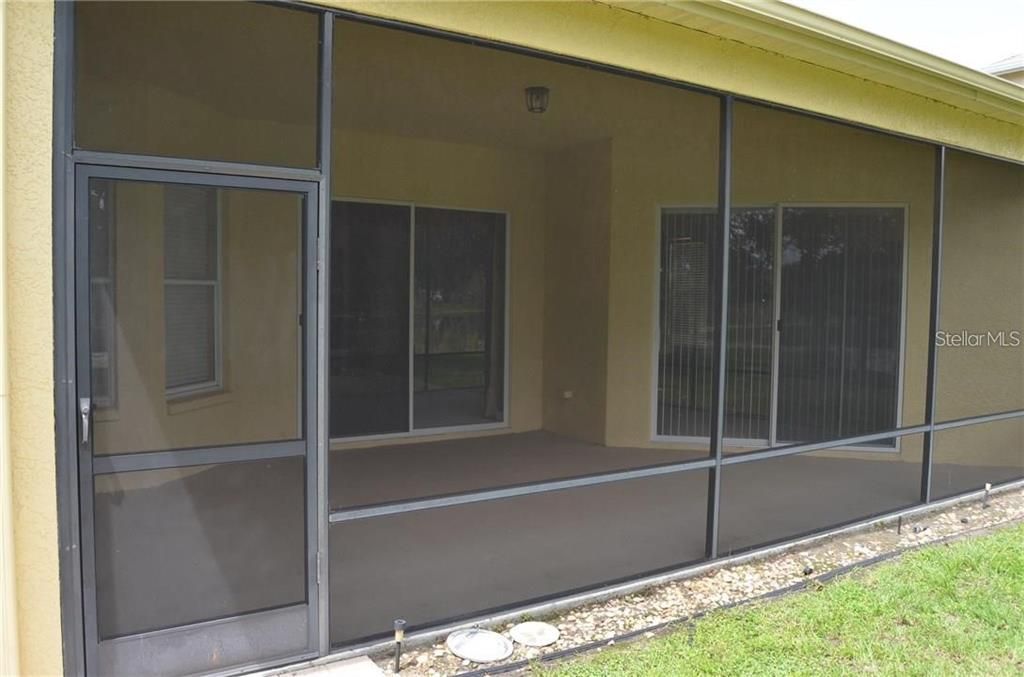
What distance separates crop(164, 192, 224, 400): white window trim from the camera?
2705mm

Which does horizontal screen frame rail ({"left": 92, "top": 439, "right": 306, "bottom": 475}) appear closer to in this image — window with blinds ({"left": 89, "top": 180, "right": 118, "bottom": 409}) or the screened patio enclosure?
the screened patio enclosure

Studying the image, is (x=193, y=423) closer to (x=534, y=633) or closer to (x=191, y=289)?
(x=191, y=289)

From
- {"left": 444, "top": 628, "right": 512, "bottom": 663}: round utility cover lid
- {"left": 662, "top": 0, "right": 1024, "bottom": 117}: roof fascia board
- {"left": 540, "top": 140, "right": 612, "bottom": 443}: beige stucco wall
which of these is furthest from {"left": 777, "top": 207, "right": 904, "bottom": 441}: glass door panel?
{"left": 444, "top": 628, "right": 512, "bottom": 663}: round utility cover lid

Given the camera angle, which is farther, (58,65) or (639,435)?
→ (639,435)

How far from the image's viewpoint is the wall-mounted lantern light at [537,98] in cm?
491

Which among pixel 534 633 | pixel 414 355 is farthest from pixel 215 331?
pixel 414 355

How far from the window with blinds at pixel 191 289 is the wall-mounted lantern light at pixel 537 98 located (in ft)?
8.99

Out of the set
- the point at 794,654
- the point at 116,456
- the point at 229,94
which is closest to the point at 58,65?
the point at 229,94

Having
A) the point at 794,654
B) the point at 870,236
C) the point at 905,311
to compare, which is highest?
the point at 870,236

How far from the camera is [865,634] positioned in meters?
3.10

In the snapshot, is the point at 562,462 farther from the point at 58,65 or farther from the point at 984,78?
the point at 58,65

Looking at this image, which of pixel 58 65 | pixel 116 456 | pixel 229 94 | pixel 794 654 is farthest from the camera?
pixel 794 654

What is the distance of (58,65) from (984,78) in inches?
191

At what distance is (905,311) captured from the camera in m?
6.36
